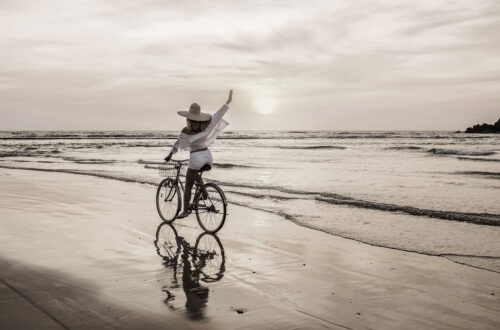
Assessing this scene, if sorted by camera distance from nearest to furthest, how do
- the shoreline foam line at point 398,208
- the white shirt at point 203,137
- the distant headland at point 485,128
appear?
the white shirt at point 203,137, the shoreline foam line at point 398,208, the distant headland at point 485,128

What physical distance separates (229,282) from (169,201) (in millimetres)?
4034

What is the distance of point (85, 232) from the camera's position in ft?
24.3

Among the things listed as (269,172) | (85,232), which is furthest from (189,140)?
(269,172)

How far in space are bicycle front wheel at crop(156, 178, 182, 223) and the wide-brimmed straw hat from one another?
1858 mm

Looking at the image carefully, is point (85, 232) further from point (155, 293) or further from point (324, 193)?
point (324, 193)

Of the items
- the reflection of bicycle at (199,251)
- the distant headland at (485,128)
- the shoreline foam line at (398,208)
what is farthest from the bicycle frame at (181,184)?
the distant headland at (485,128)

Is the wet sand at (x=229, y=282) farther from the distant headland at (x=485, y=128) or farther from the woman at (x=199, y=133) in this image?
the distant headland at (x=485, y=128)

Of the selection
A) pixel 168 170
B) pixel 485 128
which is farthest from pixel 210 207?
pixel 485 128

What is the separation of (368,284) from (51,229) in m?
5.52

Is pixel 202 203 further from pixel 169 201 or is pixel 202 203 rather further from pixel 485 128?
pixel 485 128

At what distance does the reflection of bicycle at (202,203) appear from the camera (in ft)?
25.6

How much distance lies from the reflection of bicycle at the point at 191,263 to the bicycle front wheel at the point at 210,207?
263 millimetres

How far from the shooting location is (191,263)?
590 centimetres

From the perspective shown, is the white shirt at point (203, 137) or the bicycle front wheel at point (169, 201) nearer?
the white shirt at point (203, 137)
